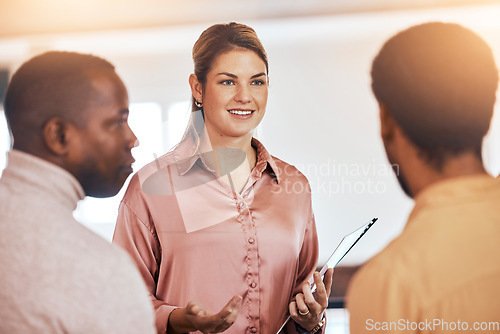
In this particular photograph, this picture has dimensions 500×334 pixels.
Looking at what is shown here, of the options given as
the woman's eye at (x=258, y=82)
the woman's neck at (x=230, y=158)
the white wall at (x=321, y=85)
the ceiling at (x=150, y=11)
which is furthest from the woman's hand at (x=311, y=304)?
the ceiling at (x=150, y=11)

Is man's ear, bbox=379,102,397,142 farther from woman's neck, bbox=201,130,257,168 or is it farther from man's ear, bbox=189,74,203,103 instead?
man's ear, bbox=189,74,203,103

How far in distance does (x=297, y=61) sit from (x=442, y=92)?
1.45 ft

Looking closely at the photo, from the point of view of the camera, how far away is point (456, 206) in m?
1.42

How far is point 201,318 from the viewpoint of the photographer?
1.51 metres

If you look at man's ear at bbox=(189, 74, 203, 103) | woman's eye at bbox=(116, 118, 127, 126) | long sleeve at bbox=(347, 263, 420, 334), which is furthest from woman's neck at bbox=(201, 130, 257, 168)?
long sleeve at bbox=(347, 263, 420, 334)

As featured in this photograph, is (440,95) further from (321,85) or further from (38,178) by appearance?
(38,178)

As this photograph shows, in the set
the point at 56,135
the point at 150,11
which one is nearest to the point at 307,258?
the point at 56,135

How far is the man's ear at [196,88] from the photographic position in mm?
1611

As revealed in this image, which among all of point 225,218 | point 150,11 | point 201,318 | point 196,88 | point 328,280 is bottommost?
point 201,318

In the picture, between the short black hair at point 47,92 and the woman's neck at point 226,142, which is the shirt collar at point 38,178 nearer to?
the short black hair at point 47,92

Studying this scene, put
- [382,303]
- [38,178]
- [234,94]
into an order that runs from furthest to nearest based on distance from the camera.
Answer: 1. [234,94]
2. [382,303]
3. [38,178]

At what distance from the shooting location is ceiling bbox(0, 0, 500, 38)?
165 cm

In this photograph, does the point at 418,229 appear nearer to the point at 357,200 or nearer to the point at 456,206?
the point at 456,206

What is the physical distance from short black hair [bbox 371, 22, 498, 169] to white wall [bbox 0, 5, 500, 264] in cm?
12
